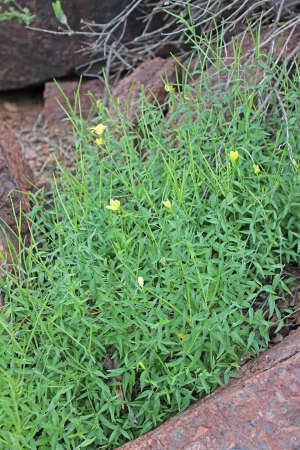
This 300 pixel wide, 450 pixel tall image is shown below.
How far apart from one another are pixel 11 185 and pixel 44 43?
1.96 metres

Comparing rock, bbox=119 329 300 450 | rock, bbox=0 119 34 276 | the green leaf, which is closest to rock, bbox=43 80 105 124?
the green leaf

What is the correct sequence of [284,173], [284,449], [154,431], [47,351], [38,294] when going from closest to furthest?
[284,449]
[154,431]
[47,351]
[38,294]
[284,173]

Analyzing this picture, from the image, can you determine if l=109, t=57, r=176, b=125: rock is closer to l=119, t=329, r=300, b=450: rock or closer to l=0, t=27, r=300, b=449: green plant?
l=0, t=27, r=300, b=449: green plant

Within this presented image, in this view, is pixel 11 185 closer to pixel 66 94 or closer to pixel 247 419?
pixel 66 94

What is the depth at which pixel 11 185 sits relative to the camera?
3.08 metres

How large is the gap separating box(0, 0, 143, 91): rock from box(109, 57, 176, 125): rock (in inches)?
27.5

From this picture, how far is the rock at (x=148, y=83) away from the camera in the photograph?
11.6 feet

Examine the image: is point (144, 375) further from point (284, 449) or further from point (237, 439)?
point (284, 449)

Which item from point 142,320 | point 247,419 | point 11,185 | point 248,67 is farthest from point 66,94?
point 247,419

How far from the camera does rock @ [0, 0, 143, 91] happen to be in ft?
14.1

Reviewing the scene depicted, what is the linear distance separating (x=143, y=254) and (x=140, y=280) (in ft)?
1.41

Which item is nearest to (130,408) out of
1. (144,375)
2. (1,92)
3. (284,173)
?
(144,375)

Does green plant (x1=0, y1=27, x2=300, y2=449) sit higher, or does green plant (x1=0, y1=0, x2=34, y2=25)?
green plant (x1=0, y1=0, x2=34, y2=25)

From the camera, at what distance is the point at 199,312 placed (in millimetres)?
2180
